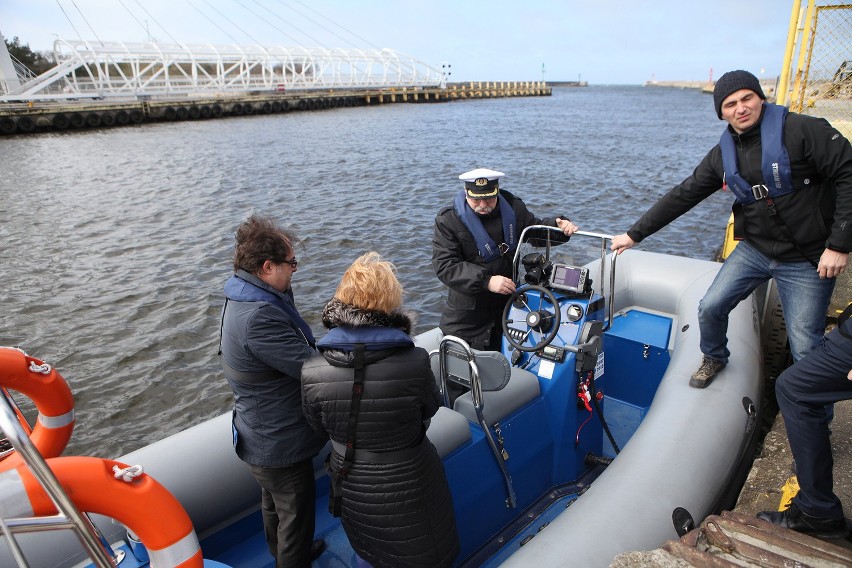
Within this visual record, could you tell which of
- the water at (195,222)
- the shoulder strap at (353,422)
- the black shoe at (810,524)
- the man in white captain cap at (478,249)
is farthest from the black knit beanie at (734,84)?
the water at (195,222)

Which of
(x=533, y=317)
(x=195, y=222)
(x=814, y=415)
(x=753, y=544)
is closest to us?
(x=753, y=544)

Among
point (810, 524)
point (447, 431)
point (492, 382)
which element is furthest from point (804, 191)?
point (447, 431)

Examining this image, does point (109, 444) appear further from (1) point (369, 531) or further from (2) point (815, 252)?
(2) point (815, 252)

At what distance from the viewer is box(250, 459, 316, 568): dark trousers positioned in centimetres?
217

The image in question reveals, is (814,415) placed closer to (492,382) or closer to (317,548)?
(492,382)

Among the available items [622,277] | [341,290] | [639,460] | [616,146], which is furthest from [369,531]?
[616,146]

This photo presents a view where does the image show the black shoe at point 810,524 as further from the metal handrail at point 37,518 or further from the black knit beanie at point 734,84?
the metal handrail at point 37,518

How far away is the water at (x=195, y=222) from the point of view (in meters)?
6.30

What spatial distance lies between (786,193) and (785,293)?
1.76 feet

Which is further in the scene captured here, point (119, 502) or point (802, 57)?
point (802, 57)

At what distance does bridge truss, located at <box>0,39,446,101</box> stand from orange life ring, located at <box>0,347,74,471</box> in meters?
→ 37.2

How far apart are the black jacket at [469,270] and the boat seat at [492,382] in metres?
0.50

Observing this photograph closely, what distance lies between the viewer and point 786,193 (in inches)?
98.4

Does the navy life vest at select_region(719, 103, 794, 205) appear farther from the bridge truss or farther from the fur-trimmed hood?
the bridge truss
